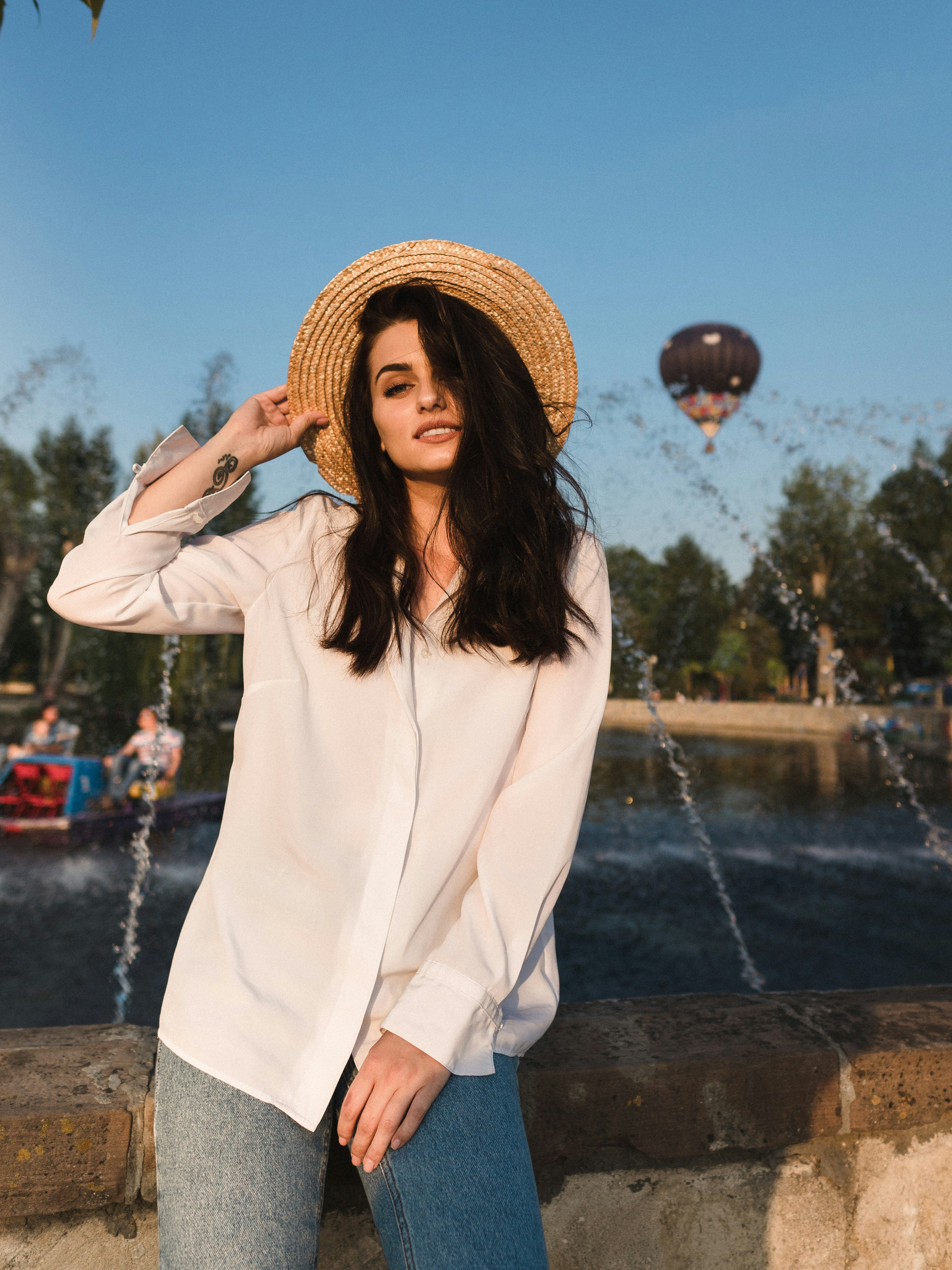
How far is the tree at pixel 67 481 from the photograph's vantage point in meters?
20.2

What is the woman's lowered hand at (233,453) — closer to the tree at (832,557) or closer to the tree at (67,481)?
the tree at (67,481)

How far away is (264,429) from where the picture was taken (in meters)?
2.01

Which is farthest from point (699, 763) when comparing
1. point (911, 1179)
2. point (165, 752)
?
point (911, 1179)

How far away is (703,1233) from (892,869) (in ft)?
22.3

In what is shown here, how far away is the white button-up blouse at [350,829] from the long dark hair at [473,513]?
4 centimetres

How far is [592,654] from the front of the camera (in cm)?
165

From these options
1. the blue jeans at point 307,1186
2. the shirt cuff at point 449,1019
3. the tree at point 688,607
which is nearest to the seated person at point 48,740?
the blue jeans at point 307,1186

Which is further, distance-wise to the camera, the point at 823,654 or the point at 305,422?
the point at 823,654

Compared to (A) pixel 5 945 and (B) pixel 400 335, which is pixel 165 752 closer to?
(A) pixel 5 945

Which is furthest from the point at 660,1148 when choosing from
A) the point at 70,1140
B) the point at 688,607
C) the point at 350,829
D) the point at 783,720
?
the point at 688,607

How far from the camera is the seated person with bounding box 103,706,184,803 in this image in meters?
8.68

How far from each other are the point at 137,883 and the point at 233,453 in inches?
234

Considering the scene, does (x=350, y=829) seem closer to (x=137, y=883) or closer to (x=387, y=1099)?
(x=387, y=1099)

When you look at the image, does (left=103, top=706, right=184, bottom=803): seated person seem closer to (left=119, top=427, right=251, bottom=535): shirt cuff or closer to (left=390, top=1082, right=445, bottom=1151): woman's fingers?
(left=119, top=427, right=251, bottom=535): shirt cuff
